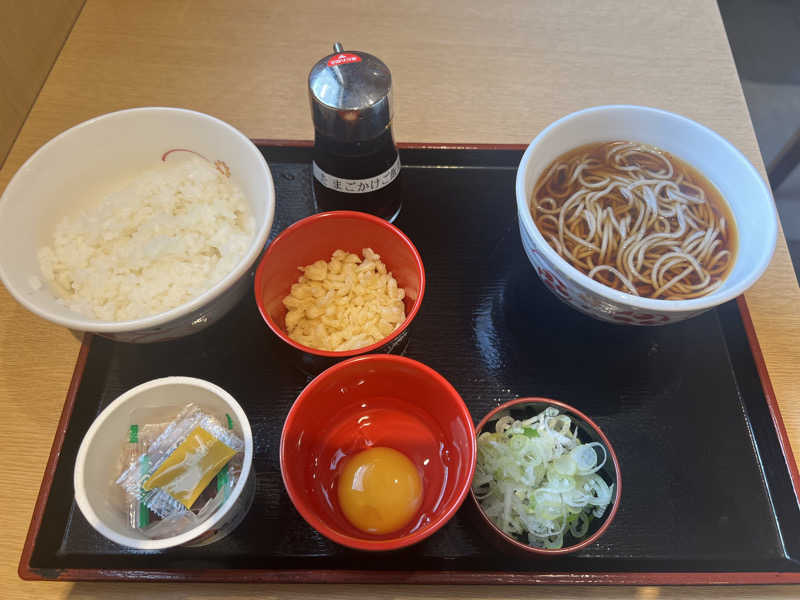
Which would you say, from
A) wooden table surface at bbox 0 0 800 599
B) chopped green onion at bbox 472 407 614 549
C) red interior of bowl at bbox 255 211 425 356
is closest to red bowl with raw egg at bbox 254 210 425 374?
red interior of bowl at bbox 255 211 425 356

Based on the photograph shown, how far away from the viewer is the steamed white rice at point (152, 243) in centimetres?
128

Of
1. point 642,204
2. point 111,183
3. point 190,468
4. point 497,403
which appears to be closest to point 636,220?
point 642,204

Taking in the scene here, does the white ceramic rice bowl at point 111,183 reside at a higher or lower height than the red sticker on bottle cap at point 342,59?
lower

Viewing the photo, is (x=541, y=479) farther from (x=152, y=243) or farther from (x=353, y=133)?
(x=152, y=243)

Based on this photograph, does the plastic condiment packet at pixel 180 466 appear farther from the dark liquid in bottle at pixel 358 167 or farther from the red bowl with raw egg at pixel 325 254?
the dark liquid in bottle at pixel 358 167

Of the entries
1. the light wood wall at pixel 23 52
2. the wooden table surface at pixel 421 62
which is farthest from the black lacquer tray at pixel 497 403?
the light wood wall at pixel 23 52

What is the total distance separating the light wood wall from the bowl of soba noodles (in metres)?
1.58

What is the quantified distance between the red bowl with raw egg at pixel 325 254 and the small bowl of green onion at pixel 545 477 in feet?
1.10

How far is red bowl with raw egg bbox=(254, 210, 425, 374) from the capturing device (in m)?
1.29

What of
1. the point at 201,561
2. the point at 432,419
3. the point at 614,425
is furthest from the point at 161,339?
the point at 614,425

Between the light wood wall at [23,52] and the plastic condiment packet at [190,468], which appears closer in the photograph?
the plastic condiment packet at [190,468]

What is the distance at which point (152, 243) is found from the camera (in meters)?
1.36

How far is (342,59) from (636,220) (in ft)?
2.81

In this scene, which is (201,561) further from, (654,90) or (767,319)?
(654,90)
